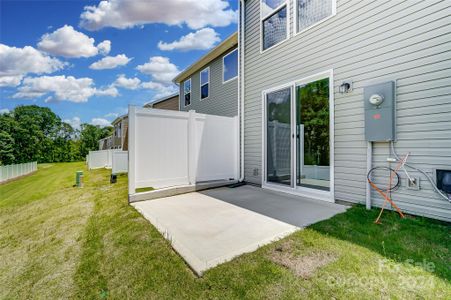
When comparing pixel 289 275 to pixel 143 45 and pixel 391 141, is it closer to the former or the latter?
pixel 391 141

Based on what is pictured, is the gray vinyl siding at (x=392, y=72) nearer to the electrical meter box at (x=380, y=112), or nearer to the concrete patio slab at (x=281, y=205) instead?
the electrical meter box at (x=380, y=112)

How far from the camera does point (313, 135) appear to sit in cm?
441

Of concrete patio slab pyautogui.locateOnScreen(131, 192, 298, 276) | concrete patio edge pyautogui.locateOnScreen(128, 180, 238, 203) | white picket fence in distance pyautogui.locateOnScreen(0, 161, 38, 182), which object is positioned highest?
concrete patio edge pyautogui.locateOnScreen(128, 180, 238, 203)

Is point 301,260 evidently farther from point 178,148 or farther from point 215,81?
point 215,81

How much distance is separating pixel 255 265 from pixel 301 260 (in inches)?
17.5

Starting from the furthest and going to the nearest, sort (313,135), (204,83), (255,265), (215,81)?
(204,83) < (215,81) < (313,135) < (255,265)

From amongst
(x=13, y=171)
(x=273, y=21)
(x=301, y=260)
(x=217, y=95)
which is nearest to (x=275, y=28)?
(x=273, y=21)

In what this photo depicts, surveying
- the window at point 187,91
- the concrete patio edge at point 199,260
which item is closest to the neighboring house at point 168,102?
the window at point 187,91

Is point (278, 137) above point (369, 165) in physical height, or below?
above

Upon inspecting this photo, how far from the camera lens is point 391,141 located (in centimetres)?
314

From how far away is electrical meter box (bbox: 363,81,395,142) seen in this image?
122 inches

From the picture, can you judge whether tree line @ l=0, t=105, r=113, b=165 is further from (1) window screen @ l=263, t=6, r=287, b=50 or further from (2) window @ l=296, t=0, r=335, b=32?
(2) window @ l=296, t=0, r=335, b=32

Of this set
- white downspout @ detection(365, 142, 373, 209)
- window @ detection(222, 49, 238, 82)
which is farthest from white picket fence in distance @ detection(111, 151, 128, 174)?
white downspout @ detection(365, 142, 373, 209)

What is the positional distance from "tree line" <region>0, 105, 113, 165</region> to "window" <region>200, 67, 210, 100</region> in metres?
22.9
